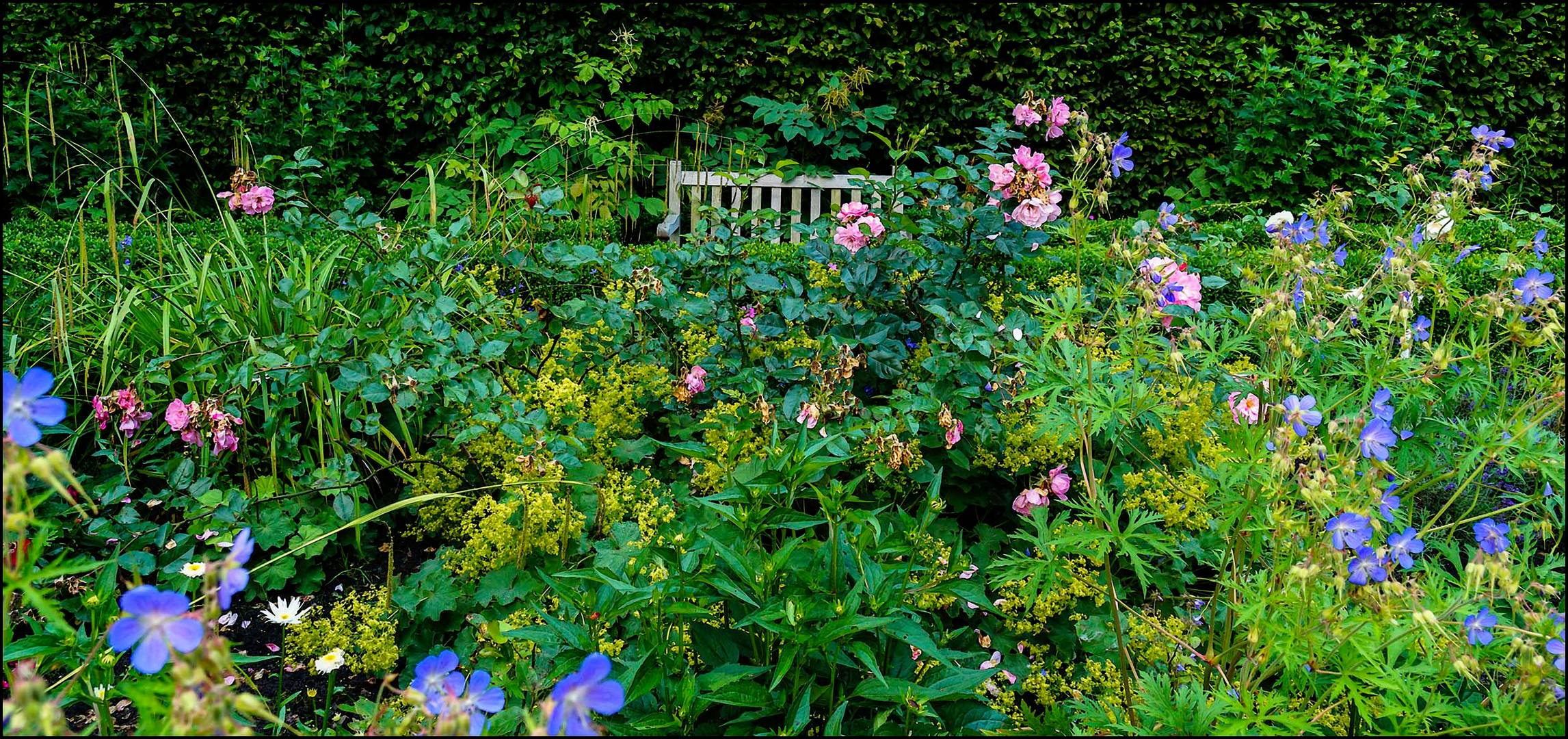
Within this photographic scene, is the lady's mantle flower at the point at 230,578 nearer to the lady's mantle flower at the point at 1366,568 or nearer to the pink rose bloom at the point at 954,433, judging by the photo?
the lady's mantle flower at the point at 1366,568

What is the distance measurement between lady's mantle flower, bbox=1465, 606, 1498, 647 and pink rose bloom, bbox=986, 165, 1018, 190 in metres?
1.48

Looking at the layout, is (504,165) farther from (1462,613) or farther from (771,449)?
(1462,613)

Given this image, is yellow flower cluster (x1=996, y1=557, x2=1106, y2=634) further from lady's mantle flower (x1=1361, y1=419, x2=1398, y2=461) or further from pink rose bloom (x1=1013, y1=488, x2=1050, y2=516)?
lady's mantle flower (x1=1361, y1=419, x2=1398, y2=461)

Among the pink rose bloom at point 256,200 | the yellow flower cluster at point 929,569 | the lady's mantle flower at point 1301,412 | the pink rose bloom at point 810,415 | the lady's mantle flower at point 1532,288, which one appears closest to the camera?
the lady's mantle flower at point 1301,412

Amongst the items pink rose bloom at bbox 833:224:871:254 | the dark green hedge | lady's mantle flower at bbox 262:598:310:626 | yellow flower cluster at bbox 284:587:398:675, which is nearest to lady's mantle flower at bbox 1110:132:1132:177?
pink rose bloom at bbox 833:224:871:254

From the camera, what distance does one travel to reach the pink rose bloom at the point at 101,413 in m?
2.44

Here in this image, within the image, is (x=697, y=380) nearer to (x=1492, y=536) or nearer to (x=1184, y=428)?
(x=1184, y=428)

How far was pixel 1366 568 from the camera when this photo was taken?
4.12 feet

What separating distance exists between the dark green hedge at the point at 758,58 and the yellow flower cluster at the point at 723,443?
3.81 m

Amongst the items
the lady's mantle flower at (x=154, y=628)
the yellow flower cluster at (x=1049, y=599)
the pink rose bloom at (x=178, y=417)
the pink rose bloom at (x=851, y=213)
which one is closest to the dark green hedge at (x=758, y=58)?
the pink rose bloom at (x=851, y=213)

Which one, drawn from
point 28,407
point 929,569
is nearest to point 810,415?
point 929,569

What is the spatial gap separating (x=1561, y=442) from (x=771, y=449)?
1308 mm

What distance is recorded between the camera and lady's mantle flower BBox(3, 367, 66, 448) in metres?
0.77

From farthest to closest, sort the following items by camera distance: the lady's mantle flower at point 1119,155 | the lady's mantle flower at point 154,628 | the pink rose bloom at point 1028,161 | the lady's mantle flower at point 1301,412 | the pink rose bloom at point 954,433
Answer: the pink rose bloom at point 1028,161 < the pink rose bloom at point 954,433 < the lady's mantle flower at point 1119,155 < the lady's mantle flower at point 1301,412 < the lady's mantle flower at point 154,628
